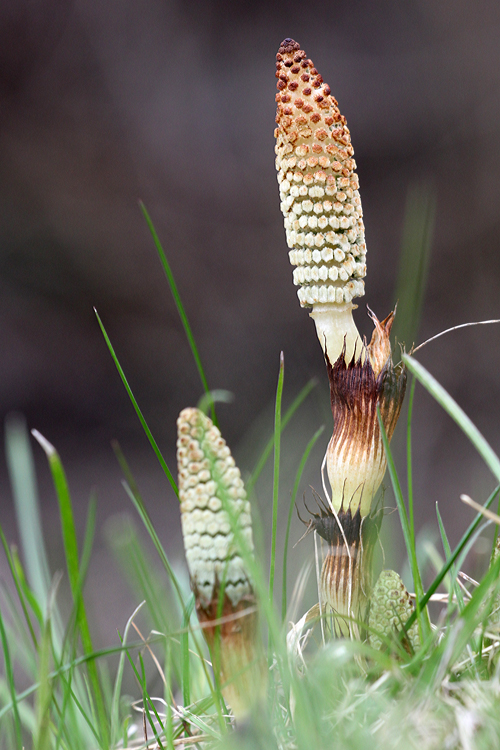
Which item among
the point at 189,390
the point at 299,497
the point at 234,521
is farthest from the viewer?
the point at 189,390

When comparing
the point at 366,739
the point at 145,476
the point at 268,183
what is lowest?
the point at 366,739

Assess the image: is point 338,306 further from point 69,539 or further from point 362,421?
point 69,539

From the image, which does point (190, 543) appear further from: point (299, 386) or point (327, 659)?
point (299, 386)

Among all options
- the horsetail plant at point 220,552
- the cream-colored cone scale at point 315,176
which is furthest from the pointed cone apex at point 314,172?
the horsetail plant at point 220,552

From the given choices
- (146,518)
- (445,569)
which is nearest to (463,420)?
(445,569)

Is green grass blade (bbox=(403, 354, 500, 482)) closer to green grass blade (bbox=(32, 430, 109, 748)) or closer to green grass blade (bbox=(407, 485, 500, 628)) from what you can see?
green grass blade (bbox=(407, 485, 500, 628))

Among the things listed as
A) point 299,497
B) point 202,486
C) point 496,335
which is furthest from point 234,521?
point 496,335
